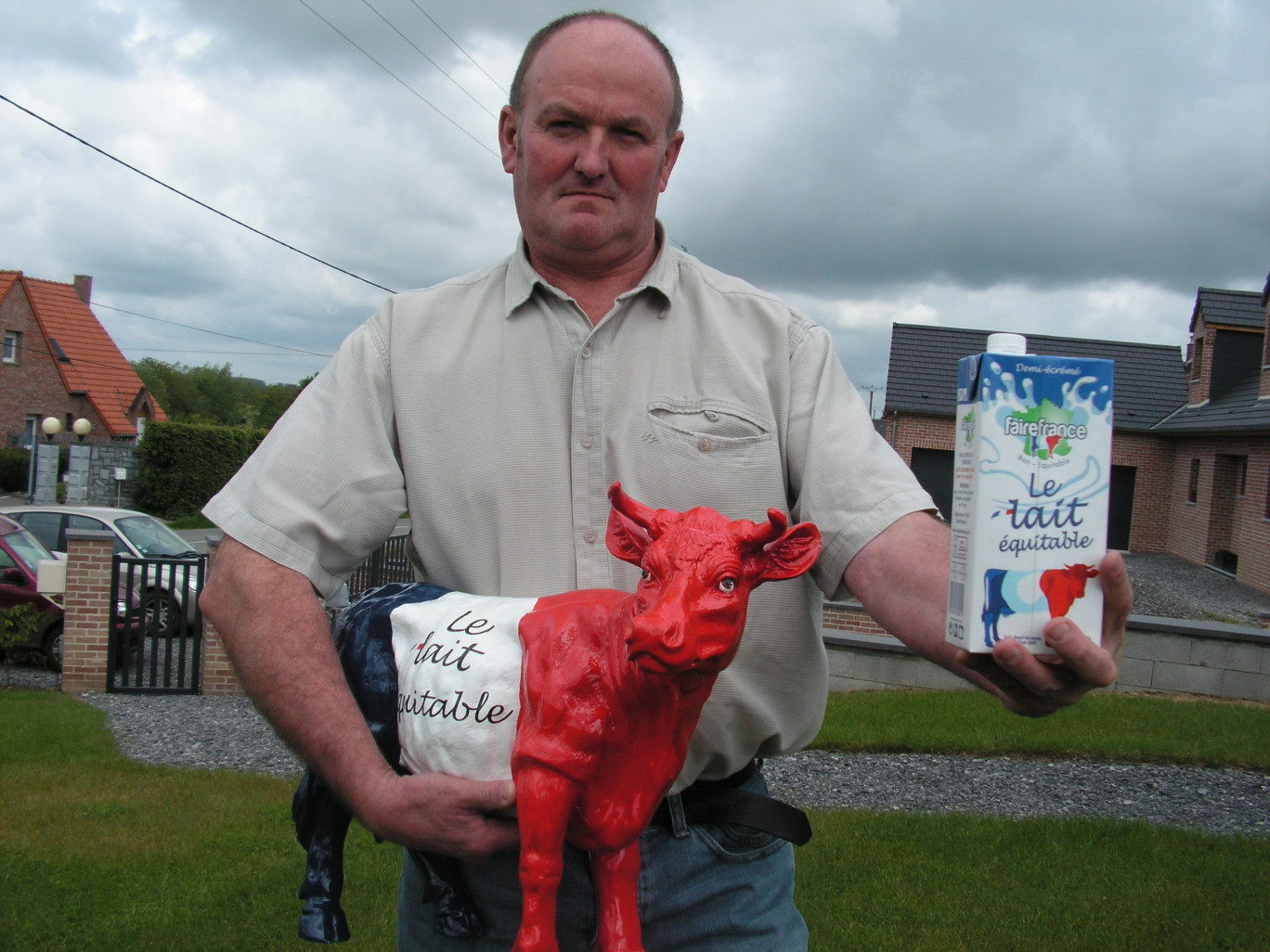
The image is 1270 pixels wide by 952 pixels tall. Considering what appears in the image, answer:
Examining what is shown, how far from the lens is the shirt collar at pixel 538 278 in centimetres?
236

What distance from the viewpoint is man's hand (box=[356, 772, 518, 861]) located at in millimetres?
1748

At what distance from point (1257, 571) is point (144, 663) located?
73.3 ft

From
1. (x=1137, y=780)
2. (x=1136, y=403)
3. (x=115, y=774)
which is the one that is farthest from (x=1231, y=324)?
(x=115, y=774)

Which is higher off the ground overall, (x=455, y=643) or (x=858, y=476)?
(x=858, y=476)

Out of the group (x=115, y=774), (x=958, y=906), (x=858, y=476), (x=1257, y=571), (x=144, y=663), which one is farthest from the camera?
(x=1257, y=571)

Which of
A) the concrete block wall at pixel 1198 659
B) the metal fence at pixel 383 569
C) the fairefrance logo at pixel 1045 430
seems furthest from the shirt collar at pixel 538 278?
the metal fence at pixel 383 569

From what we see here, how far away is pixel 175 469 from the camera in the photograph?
34.3 meters

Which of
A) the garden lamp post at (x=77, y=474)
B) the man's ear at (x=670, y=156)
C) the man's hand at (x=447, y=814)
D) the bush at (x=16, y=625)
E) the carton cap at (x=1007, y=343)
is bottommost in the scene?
the bush at (x=16, y=625)

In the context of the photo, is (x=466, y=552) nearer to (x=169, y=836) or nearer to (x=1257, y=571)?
(x=169, y=836)

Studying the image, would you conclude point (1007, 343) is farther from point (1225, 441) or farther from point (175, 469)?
point (175, 469)

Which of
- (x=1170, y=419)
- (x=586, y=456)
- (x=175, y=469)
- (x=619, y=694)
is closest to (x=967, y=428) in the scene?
(x=619, y=694)

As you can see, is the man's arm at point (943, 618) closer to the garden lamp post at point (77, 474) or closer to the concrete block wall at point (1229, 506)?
the concrete block wall at point (1229, 506)

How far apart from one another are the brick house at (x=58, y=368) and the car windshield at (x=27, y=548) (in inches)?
1222

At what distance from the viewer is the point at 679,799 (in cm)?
232
